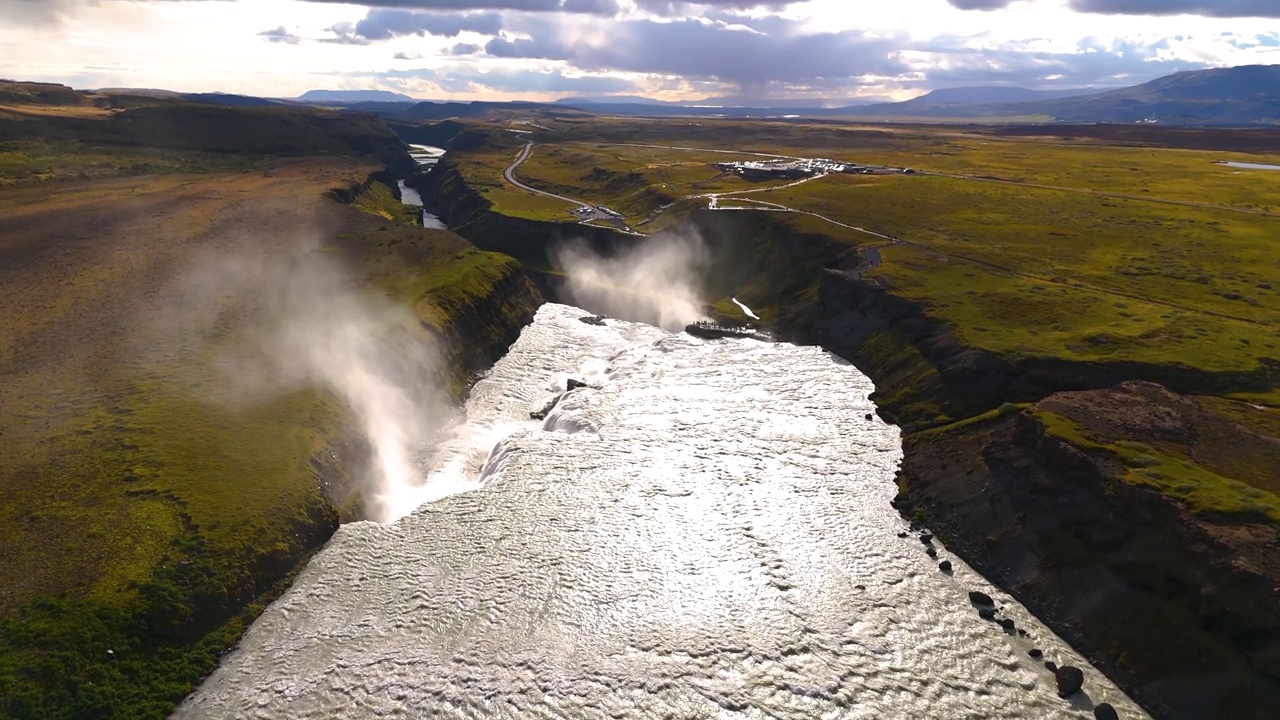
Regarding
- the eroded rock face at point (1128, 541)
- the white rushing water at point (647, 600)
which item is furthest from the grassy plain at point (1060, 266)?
the white rushing water at point (647, 600)

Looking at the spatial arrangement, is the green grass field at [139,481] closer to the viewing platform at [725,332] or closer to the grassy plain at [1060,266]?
the viewing platform at [725,332]

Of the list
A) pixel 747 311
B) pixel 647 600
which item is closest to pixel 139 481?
pixel 647 600

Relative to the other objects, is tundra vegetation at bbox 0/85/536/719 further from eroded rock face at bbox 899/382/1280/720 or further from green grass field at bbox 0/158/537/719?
eroded rock face at bbox 899/382/1280/720

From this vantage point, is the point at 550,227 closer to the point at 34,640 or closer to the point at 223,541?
the point at 223,541

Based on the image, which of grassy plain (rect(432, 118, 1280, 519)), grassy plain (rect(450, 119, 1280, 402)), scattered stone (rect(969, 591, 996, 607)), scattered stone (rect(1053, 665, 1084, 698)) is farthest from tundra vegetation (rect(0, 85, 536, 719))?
grassy plain (rect(450, 119, 1280, 402))

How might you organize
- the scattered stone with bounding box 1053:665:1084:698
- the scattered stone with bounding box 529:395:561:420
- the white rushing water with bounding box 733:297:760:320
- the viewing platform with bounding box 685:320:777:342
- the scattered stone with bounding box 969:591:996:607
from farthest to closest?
the white rushing water with bounding box 733:297:760:320, the viewing platform with bounding box 685:320:777:342, the scattered stone with bounding box 529:395:561:420, the scattered stone with bounding box 969:591:996:607, the scattered stone with bounding box 1053:665:1084:698

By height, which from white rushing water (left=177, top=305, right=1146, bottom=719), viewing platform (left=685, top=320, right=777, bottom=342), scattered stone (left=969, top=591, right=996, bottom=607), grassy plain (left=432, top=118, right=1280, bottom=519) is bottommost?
scattered stone (left=969, top=591, right=996, bottom=607)
